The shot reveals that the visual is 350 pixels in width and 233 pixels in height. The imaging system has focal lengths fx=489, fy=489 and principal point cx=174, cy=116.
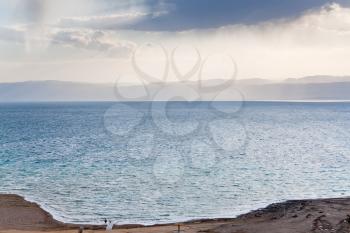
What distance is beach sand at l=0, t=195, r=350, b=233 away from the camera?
1465 inches

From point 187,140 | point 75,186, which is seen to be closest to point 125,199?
point 75,186

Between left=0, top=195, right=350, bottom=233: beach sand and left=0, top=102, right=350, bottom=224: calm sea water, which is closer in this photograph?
left=0, top=195, right=350, bottom=233: beach sand

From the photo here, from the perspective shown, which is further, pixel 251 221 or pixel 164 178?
pixel 164 178

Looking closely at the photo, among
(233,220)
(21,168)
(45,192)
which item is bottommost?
(233,220)

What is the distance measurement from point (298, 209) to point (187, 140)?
243 ft

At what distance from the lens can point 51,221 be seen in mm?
42688

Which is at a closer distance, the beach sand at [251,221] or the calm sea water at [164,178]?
the beach sand at [251,221]

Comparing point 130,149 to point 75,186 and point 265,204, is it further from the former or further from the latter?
point 265,204

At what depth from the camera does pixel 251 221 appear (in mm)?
40750

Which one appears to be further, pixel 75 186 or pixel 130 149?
pixel 130 149

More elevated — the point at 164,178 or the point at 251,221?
the point at 164,178

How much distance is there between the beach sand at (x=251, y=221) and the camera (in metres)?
37.2

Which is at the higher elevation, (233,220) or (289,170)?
(289,170)

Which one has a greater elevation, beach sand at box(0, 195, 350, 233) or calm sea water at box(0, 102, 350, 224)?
calm sea water at box(0, 102, 350, 224)
